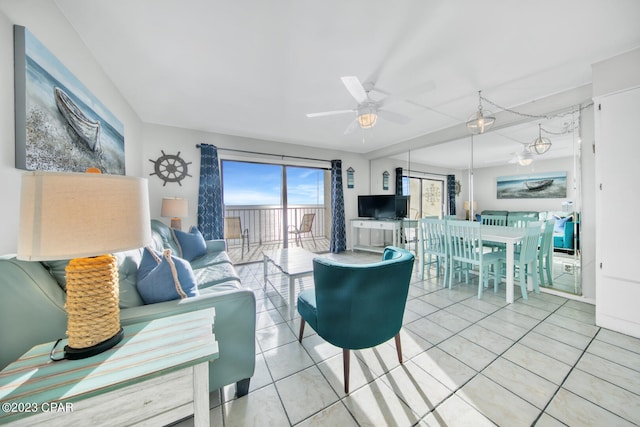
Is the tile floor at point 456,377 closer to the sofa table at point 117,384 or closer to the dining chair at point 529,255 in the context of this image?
the dining chair at point 529,255

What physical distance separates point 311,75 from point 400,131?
2314 mm

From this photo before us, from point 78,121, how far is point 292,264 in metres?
2.02

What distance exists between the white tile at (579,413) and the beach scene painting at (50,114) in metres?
3.00

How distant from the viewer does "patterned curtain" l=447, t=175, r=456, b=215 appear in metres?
5.27

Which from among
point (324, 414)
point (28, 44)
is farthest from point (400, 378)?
point (28, 44)

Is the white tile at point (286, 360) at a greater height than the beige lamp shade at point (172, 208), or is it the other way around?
the beige lamp shade at point (172, 208)

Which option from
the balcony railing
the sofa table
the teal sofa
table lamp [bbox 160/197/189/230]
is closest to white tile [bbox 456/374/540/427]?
the teal sofa

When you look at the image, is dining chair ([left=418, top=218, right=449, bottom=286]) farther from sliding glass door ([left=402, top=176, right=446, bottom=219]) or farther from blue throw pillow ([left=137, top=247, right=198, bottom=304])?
blue throw pillow ([left=137, top=247, right=198, bottom=304])

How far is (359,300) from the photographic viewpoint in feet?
4.01

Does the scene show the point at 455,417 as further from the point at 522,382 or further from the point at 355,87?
the point at 355,87

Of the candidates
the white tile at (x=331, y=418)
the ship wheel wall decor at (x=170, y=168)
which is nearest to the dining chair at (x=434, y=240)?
the white tile at (x=331, y=418)

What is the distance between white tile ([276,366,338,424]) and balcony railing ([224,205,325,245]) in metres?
4.38

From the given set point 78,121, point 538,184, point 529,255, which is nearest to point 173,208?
point 78,121

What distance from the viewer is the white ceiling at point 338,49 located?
1.46 m
